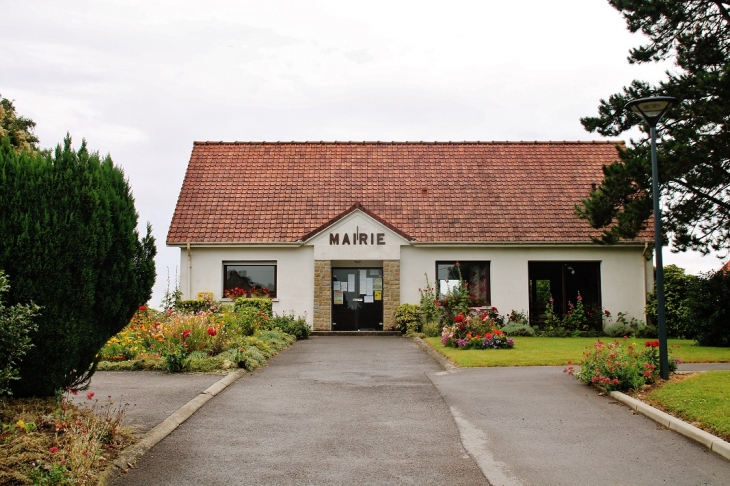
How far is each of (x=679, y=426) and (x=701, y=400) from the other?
4.01 feet

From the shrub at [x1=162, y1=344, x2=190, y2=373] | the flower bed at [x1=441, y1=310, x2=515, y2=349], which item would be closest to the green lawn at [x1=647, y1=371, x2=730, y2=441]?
the flower bed at [x1=441, y1=310, x2=515, y2=349]

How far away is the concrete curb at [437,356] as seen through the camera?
46.0 feet

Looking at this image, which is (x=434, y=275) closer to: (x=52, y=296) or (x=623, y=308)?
(x=623, y=308)

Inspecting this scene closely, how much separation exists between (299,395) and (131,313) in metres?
3.58

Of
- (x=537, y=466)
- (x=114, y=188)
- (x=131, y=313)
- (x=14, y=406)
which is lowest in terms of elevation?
(x=537, y=466)

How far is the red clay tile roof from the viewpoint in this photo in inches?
952

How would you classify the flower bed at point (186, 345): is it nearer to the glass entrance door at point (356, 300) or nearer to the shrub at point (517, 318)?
the glass entrance door at point (356, 300)

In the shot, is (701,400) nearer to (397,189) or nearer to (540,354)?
(540,354)

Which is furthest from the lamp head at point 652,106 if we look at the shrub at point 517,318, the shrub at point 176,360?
the shrub at point 517,318

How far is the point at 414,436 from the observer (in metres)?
8.09

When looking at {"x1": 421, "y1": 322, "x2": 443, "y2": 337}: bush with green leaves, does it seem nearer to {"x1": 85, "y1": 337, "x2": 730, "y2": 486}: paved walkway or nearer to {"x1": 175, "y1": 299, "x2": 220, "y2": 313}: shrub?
{"x1": 175, "y1": 299, "x2": 220, "y2": 313}: shrub

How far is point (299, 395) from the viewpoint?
10.9 metres

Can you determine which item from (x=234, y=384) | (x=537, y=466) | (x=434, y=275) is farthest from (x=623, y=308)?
(x=537, y=466)

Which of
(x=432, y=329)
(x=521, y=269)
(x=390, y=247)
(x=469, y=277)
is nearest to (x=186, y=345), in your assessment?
(x=432, y=329)
